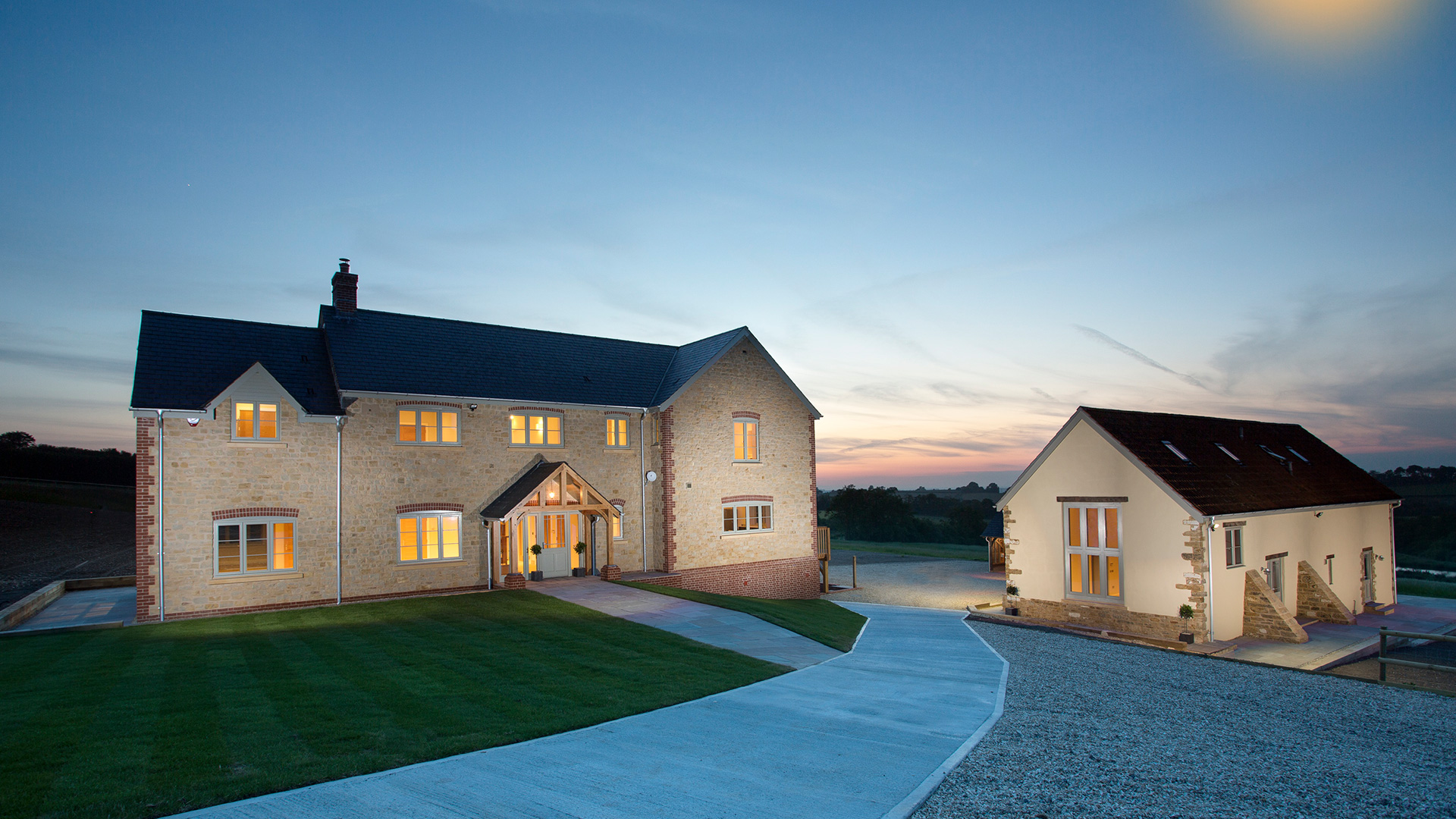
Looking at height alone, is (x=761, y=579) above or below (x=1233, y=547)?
below

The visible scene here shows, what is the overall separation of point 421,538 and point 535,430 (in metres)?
4.42

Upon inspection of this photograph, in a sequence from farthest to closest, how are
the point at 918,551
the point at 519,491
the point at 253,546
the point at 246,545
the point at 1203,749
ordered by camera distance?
the point at 918,551 → the point at 519,491 → the point at 253,546 → the point at 246,545 → the point at 1203,749

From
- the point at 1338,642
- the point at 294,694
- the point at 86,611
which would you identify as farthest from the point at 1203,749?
the point at 86,611

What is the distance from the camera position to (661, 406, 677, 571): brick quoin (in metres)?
23.8

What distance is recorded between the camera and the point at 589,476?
23.4 meters

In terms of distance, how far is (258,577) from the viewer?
1811 centimetres

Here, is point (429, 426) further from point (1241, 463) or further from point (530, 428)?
point (1241, 463)

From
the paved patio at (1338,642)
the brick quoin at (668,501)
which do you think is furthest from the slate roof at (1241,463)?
the brick quoin at (668,501)

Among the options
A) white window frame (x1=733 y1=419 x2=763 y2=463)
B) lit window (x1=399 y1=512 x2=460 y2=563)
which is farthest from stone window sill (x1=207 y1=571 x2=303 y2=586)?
white window frame (x1=733 y1=419 x2=763 y2=463)

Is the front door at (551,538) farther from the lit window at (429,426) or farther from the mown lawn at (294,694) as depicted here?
the mown lawn at (294,694)

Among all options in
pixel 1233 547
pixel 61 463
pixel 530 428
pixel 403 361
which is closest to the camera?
pixel 1233 547

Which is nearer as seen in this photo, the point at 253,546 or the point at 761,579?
the point at 253,546

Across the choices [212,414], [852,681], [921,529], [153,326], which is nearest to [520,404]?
[212,414]

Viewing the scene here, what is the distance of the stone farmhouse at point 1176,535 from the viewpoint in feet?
53.9
